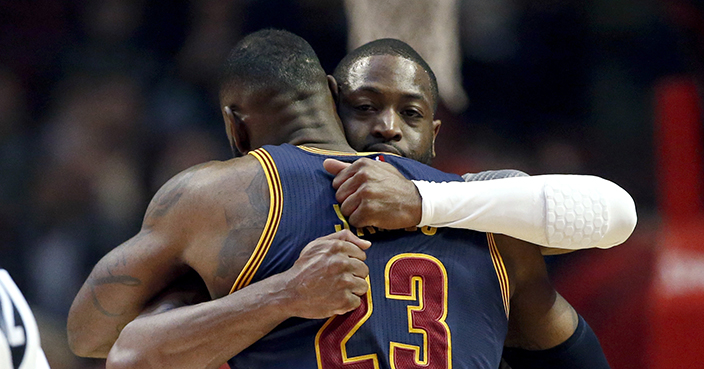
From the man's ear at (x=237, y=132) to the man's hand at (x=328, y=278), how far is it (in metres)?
0.66

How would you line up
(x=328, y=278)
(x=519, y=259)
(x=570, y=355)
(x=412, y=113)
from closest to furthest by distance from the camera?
(x=328, y=278), (x=519, y=259), (x=570, y=355), (x=412, y=113)

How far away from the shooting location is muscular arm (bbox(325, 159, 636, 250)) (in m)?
1.75

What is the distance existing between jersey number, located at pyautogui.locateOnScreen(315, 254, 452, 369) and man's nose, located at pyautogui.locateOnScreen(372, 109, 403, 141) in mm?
735

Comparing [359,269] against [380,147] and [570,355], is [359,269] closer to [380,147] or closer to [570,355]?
[380,147]

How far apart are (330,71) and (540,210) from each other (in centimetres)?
301

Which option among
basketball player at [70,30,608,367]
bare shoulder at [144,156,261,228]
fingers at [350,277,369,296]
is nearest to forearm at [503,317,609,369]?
basketball player at [70,30,608,367]

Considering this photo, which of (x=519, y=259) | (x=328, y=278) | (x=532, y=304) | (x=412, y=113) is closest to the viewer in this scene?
(x=328, y=278)

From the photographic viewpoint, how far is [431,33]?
470cm

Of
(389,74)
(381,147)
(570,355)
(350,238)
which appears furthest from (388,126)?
(570,355)

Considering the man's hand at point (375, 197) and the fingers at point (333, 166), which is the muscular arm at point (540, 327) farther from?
the fingers at point (333, 166)

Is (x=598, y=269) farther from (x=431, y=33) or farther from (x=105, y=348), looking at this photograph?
(x=105, y=348)

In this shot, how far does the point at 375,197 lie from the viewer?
5.71ft

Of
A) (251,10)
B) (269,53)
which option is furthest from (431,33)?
(269,53)

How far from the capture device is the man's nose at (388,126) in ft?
8.03
